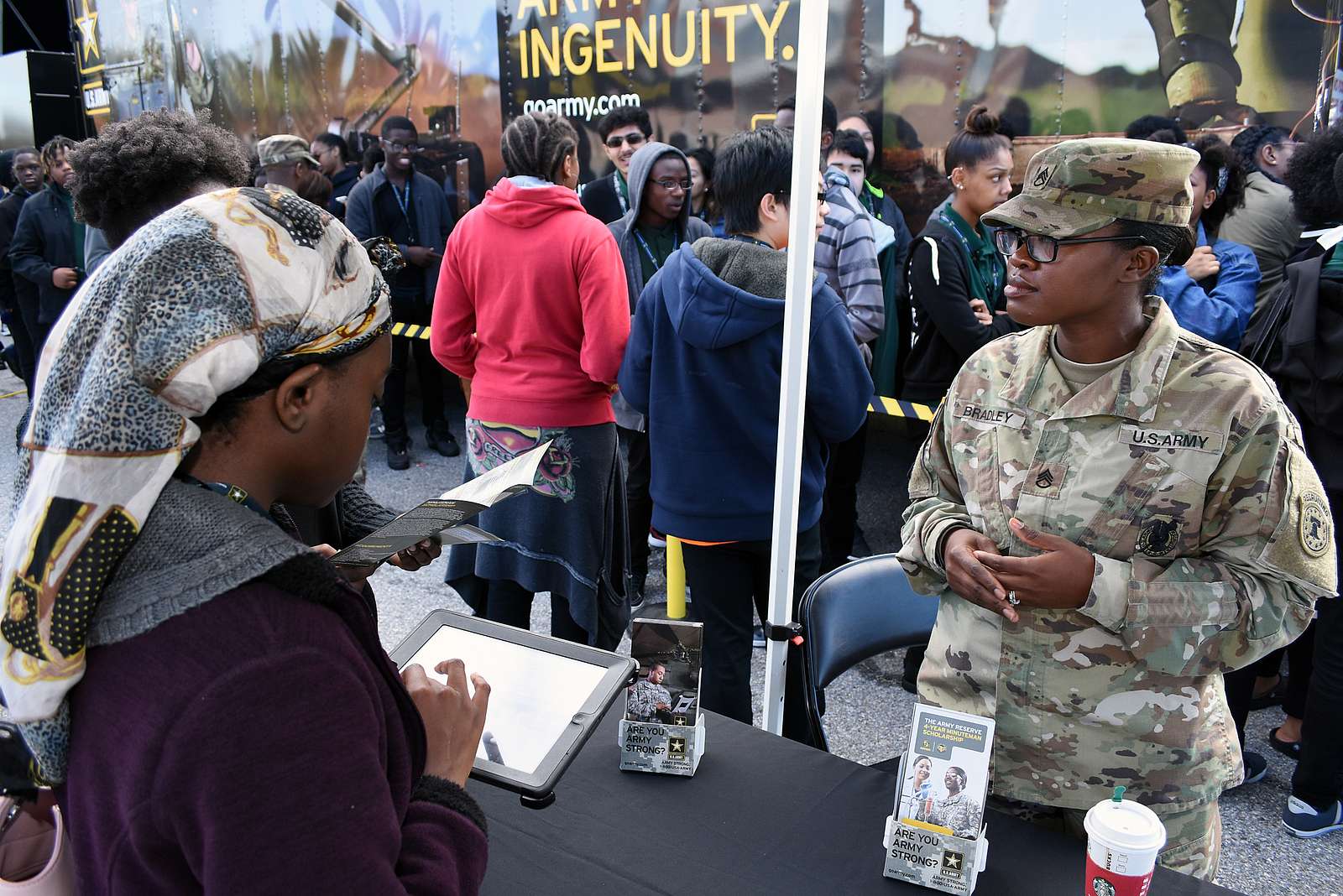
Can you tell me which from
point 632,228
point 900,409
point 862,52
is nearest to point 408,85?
point 862,52

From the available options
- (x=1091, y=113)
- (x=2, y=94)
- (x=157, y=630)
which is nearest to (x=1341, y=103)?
(x=1091, y=113)

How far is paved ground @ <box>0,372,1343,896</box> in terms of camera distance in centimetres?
255

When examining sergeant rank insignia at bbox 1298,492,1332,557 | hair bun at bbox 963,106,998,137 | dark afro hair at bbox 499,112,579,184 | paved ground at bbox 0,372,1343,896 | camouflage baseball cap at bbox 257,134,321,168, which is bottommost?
paved ground at bbox 0,372,1343,896

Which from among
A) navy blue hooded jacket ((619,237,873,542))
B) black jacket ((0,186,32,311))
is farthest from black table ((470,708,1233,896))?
black jacket ((0,186,32,311))

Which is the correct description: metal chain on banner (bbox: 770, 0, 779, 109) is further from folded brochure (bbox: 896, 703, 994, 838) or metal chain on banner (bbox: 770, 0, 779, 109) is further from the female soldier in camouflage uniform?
folded brochure (bbox: 896, 703, 994, 838)

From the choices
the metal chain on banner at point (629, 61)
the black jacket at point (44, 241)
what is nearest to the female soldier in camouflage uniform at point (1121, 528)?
Answer: the metal chain on banner at point (629, 61)

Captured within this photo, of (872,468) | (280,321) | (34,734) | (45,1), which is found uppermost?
(45,1)

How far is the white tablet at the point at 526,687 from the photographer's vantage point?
136 centimetres

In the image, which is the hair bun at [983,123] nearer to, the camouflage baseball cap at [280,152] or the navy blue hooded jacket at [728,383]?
the navy blue hooded jacket at [728,383]

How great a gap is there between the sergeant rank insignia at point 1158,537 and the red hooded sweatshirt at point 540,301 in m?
1.75

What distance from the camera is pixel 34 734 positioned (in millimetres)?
833

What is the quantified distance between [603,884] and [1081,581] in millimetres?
865

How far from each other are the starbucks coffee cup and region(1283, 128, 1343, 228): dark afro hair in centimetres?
232

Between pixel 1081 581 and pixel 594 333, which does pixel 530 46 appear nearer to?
pixel 594 333
